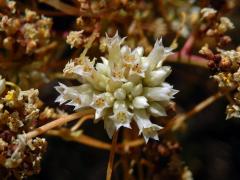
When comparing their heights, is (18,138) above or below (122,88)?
below

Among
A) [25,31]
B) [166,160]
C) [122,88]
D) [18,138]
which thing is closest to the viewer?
[18,138]

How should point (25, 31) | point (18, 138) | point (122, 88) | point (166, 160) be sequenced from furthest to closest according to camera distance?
point (166, 160) → point (25, 31) → point (122, 88) → point (18, 138)

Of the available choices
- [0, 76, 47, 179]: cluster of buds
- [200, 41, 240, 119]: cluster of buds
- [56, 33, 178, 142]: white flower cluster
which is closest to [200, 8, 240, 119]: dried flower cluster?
[200, 41, 240, 119]: cluster of buds

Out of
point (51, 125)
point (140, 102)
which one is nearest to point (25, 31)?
point (51, 125)

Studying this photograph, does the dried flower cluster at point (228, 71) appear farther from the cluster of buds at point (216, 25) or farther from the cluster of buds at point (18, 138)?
the cluster of buds at point (18, 138)

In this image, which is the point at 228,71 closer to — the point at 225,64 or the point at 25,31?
the point at 225,64

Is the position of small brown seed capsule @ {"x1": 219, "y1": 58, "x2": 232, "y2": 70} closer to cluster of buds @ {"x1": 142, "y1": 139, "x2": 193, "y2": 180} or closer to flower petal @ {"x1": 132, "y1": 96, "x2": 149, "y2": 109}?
flower petal @ {"x1": 132, "y1": 96, "x2": 149, "y2": 109}

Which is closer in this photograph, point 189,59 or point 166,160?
point 166,160
